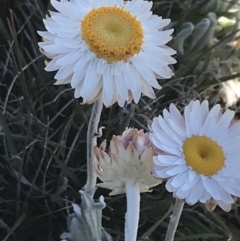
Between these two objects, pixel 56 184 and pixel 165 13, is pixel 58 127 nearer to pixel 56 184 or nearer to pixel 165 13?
pixel 56 184

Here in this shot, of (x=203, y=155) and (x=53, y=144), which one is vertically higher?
(x=53, y=144)

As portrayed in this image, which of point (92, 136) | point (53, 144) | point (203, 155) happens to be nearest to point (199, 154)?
point (203, 155)

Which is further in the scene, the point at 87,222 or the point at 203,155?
the point at 87,222

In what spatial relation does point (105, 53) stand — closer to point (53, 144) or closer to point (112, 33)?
point (112, 33)

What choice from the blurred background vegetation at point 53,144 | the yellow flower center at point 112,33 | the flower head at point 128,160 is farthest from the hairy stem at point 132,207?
the blurred background vegetation at point 53,144

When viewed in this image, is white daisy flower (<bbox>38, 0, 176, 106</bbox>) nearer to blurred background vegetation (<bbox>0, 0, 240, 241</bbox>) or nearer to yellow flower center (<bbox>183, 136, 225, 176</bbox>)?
yellow flower center (<bbox>183, 136, 225, 176</bbox>)

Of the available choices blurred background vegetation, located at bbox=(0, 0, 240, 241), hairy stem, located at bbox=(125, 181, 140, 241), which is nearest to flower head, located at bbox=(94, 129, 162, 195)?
hairy stem, located at bbox=(125, 181, 140, 241)

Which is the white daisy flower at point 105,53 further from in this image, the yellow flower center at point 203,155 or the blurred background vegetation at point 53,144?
the blurred background vegetation at point 53,144

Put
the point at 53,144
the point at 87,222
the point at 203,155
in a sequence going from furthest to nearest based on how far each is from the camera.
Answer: the point at 53,144, the point at 87,222, the point at 203,155
